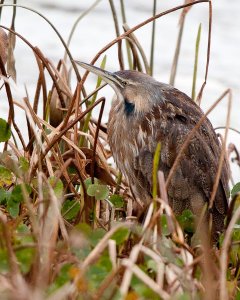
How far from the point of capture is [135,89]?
3.61 meters

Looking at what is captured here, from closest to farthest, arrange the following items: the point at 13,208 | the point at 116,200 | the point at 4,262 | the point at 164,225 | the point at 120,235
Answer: the point at 4,262 → the point at 120,235 → the point at 164,225 → the point at 13,208 → the point at 116,200

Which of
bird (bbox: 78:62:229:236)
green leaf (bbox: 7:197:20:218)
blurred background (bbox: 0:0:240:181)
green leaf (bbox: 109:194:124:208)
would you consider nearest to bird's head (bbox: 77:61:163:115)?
bird (bbox: 78:62:229:236)

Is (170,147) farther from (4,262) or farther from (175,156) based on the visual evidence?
(4,262)

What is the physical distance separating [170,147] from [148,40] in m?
2.32

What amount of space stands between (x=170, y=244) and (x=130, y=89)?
1.06m

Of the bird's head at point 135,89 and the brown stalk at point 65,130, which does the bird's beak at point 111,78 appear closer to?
the bird's head at point 135,89

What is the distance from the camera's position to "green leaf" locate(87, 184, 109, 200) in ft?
10.5

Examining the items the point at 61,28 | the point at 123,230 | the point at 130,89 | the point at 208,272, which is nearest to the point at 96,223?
the point at 130,89

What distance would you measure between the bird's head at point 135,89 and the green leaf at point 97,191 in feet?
1.57

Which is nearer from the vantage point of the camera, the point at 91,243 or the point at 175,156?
the point at 91,243

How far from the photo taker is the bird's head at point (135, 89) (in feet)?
11.7

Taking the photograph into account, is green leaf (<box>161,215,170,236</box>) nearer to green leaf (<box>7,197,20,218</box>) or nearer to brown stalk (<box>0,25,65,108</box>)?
green leaf (<box>7,197,20,218</box>)

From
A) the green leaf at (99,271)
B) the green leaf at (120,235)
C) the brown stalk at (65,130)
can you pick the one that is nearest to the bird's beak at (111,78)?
the brown stalk at (65,130)

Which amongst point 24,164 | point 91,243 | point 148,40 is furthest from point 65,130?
point 148,40
